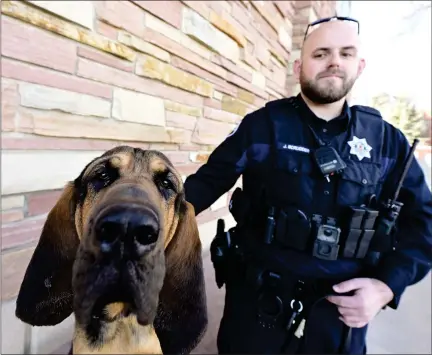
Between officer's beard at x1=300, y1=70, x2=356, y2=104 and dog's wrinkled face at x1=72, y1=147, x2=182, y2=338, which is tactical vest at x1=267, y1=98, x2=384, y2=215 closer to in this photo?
officer's beard at x1=300, y1=70, x2=356, y2=104

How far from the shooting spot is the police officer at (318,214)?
1438 millimetres

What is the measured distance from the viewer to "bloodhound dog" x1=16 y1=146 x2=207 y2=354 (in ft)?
2.12

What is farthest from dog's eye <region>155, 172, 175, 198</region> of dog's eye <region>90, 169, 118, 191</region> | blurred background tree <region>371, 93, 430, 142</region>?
blurred background tree <region>371, 93, 430, 142</region>

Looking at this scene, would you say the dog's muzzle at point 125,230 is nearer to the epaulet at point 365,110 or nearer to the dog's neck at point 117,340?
the dog's neck at point 117,340

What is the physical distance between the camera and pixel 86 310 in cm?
68

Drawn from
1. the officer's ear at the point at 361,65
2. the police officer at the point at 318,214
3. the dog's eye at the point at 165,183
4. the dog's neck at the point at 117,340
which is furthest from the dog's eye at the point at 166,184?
the officer's ear at the point at 361,65

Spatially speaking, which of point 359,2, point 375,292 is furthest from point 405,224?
point 359,2

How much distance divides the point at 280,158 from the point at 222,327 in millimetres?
972

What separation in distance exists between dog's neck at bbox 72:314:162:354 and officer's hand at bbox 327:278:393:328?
94 centimetres

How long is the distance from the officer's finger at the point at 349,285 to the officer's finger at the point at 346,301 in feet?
0.11

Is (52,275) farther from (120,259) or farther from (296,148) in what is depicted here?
(296,148)

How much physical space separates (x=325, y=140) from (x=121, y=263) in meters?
1.19

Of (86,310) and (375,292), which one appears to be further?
(375,292)

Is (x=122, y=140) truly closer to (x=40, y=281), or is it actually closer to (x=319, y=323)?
(x=40, y=281)
